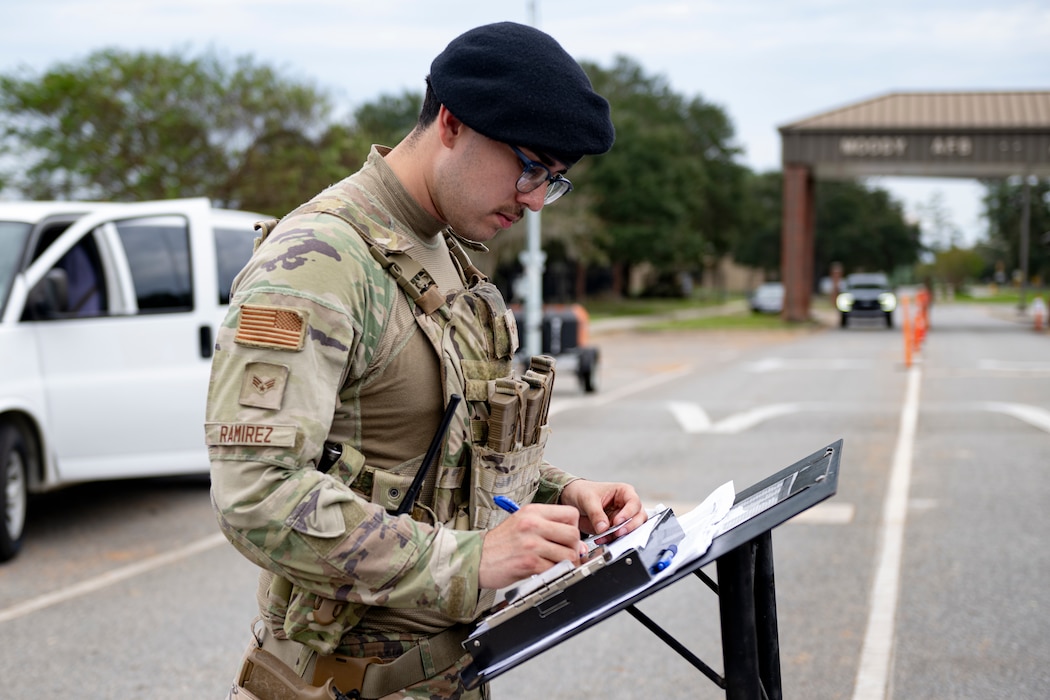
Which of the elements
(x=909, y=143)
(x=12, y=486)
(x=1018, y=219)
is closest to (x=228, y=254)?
(x=12, y=486)

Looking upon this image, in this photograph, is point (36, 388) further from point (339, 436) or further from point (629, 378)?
point (629, 378)

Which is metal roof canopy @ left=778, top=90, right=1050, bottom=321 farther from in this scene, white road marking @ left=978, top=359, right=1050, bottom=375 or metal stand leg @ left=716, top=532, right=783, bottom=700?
metal stand leg @ left=716, top=532, right=783, bottom=700

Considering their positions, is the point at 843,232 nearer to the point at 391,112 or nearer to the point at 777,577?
the point at 391,112

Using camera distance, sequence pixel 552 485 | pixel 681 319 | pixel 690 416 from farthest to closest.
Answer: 1. pixel 681 319
2. pixel 690 416
3. pixel 552 485

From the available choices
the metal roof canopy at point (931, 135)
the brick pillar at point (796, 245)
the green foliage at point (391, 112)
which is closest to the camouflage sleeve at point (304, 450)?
the metal roof canopy at point (931, 135)

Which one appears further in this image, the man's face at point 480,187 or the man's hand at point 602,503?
the man's hand at point 602,503

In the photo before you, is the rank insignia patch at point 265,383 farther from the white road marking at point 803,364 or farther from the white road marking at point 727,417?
the white road marking at point 803,364

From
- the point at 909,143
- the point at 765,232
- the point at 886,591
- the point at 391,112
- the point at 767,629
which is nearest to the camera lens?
the point at 767,629

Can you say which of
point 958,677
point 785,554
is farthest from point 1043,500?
point 958,677

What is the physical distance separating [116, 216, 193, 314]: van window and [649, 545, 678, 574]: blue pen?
612cm

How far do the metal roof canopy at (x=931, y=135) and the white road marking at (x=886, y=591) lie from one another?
27.3m

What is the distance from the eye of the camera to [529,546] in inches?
65.3

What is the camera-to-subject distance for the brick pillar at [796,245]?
3681 centimetres

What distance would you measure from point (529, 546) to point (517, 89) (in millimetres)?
732
